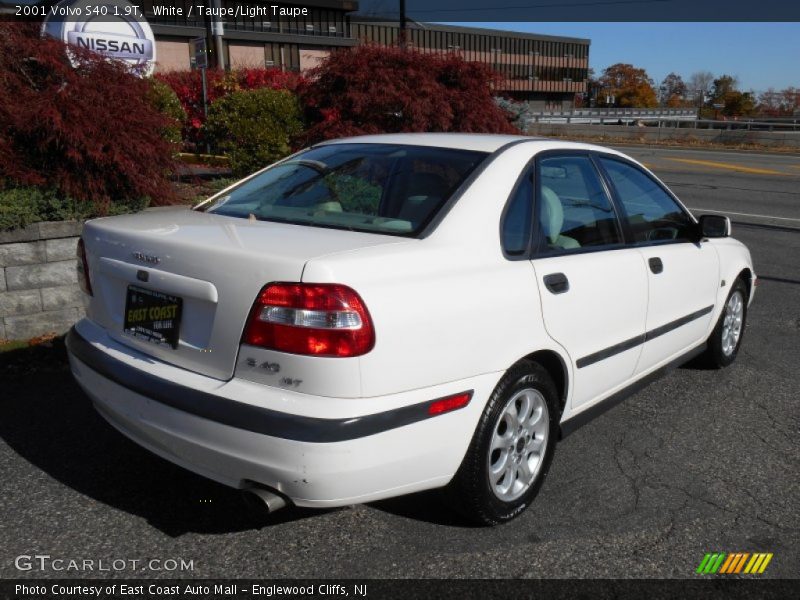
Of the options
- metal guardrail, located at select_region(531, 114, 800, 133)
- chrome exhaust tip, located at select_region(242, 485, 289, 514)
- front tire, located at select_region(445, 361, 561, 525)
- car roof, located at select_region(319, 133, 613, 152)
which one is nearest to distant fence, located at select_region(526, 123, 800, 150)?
metal guardrail, located at select_region(531, 114, 800, 133)

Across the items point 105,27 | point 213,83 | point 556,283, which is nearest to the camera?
point 556,283

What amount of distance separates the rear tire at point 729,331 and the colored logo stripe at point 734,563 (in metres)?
2.26

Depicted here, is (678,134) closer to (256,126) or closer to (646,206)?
(256,126)

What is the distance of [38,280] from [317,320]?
3.84 meters

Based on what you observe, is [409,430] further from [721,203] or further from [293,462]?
[721,203]

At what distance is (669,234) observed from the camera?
4.50 meters

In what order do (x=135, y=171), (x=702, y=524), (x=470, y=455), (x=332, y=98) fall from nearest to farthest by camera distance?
(x=470, y=455) < (x=702, y=524) < (x=135, y=171) < (x=332, y=98)

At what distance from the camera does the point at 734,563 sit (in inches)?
121

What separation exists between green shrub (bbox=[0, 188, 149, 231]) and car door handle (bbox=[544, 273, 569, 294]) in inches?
158

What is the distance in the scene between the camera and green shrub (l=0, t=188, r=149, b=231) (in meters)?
5.45

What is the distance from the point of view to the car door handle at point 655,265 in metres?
4.08

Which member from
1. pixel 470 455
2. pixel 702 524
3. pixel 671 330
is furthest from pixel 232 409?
pixel 671 330

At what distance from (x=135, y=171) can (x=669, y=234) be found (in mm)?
4169

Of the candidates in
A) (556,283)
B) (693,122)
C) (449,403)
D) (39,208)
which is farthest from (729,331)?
(693,122)
